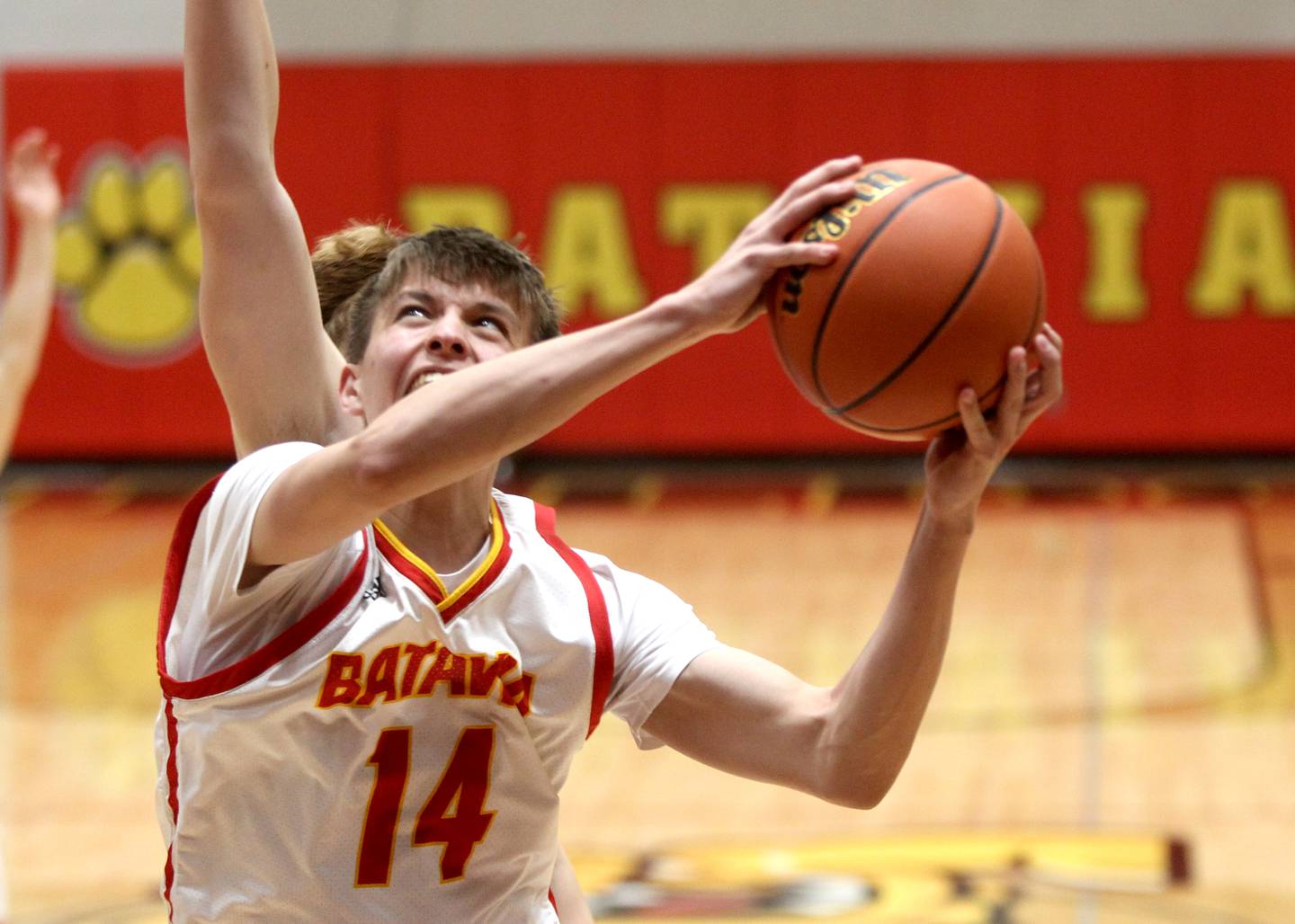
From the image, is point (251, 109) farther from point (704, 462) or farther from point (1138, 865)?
point (704, 462)

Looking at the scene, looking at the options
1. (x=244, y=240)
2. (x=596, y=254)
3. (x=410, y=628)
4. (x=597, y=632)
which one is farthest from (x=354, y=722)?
(x=596, y=254)

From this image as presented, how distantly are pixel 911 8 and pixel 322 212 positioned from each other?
468cm

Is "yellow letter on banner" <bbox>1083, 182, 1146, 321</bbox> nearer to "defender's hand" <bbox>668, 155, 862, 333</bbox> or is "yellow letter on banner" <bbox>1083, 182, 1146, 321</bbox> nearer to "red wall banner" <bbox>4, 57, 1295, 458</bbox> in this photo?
"red wall banner" <bbox>4, 57, 1295, 458</bbox>

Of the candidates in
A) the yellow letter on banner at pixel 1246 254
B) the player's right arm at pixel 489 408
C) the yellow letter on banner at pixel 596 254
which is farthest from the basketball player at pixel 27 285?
the yellow letter on banner at pixel 1246 254

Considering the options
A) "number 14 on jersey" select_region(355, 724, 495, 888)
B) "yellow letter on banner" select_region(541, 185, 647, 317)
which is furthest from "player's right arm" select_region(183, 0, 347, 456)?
"yellow letter on banner" select_region(541, 185, 647, 317)

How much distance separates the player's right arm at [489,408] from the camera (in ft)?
6.75

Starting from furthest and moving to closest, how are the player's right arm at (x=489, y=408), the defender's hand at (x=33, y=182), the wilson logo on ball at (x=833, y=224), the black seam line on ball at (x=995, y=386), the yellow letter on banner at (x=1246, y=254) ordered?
1. the yellow letter on banner at (x=1246, y=254)
2. the defender's hand at (x=33, y=182)
3. the black seam line on ball at (x=995, y=386)
4. the wilson logo on ball at (x=833, y=224)
5. the player's right arm at (x=489, y=408)

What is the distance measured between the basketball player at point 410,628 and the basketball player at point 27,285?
83.7 inches

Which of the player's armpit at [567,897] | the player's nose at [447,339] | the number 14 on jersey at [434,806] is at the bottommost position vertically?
the player's armpit at [567,897]

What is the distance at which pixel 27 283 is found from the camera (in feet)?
15.5

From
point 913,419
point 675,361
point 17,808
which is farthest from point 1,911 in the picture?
point 675,361

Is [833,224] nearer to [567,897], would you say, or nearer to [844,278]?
[844,278]

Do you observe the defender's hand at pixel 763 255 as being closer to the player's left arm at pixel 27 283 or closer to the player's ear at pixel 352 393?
the player's ear at pixel 352 393

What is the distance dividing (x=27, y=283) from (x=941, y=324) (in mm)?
3231
